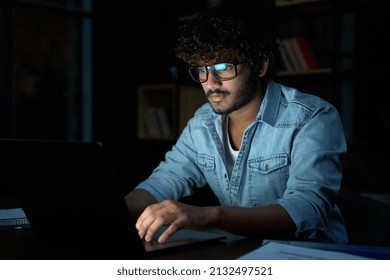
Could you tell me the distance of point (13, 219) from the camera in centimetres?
133

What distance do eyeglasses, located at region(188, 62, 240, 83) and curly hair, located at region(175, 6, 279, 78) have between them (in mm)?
40

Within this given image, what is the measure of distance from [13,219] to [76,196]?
466mm

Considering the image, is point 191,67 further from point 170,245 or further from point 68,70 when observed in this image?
point 68,70

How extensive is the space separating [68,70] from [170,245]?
3789 mm

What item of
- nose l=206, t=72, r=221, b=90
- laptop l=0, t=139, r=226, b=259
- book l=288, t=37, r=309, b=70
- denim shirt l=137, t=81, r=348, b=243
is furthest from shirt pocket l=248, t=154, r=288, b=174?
book l=288, t=37, r=309, b=70

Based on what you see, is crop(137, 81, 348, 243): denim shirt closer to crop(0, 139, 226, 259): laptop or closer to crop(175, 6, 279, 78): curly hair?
crop(175, 6, 279, 78): curly hair

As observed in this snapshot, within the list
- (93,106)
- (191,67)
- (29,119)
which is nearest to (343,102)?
A: (93,106)

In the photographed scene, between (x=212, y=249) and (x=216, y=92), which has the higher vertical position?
(x=216, y=92)

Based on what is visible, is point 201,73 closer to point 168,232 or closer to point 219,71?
point 219,71

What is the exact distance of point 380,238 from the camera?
125 centimetres

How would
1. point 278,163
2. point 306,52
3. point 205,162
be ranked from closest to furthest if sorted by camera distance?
point 278,163
point 205,162
point 306,52

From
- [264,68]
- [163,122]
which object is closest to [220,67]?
[264,68]

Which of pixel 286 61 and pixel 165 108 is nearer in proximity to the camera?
pixel 286 61

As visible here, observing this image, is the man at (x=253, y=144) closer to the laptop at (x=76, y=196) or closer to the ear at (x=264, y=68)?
the ear at (x=264, y=68)
